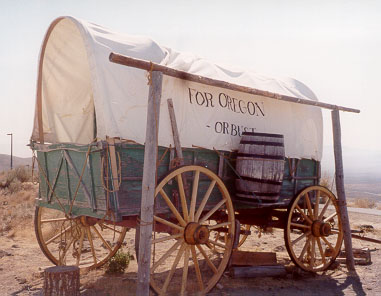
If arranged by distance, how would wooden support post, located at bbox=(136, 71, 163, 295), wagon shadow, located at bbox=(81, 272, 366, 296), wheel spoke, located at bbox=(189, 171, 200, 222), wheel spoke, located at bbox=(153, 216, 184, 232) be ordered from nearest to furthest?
1. wooden support post, located at bbox=(136, 71, 163, 295)
2. wheel spoke, located at bbox=(153, 216, 184, 232)
3. wheel spoke, located at bbox=(189, 171, 200, 222)
4. wagon shadow, located at bbox=(81, 272, 366, 296)

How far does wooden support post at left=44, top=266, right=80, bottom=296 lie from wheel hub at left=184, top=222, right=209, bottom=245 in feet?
4.09

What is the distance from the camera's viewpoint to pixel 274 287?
5715 millimetres

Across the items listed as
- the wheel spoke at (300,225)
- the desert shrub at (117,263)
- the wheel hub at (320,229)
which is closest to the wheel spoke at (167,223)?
the desert shrub at (117,263)

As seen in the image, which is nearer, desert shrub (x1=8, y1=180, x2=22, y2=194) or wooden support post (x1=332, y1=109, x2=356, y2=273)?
wooden support post (x1=332, y1=109, x2=356, y2=273)

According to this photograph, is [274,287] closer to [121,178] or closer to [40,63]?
[121,178]

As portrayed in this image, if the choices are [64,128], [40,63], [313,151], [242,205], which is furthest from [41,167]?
[313,151]

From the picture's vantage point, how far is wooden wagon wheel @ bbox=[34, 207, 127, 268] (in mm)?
5685

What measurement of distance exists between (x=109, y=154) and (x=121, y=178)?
27 centimetres

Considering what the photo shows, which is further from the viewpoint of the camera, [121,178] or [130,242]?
[130,242]

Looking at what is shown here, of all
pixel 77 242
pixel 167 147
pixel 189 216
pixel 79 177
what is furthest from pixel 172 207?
pixel 77 242

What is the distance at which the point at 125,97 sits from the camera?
4.73m

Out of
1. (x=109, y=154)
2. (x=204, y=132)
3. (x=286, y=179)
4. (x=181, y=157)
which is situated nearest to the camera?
(x=109, y=154)

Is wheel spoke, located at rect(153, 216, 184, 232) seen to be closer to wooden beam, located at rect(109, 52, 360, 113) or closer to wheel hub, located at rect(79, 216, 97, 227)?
wheel hub, located at rect(79, 216, 97, 227)

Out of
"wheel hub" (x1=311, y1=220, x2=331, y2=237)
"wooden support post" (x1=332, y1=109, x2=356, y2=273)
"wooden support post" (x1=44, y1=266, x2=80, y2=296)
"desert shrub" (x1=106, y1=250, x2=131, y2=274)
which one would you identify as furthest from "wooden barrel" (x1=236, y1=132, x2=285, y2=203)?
"wooden support post" (x1=44, y1=266, x2=80, y2=296)
